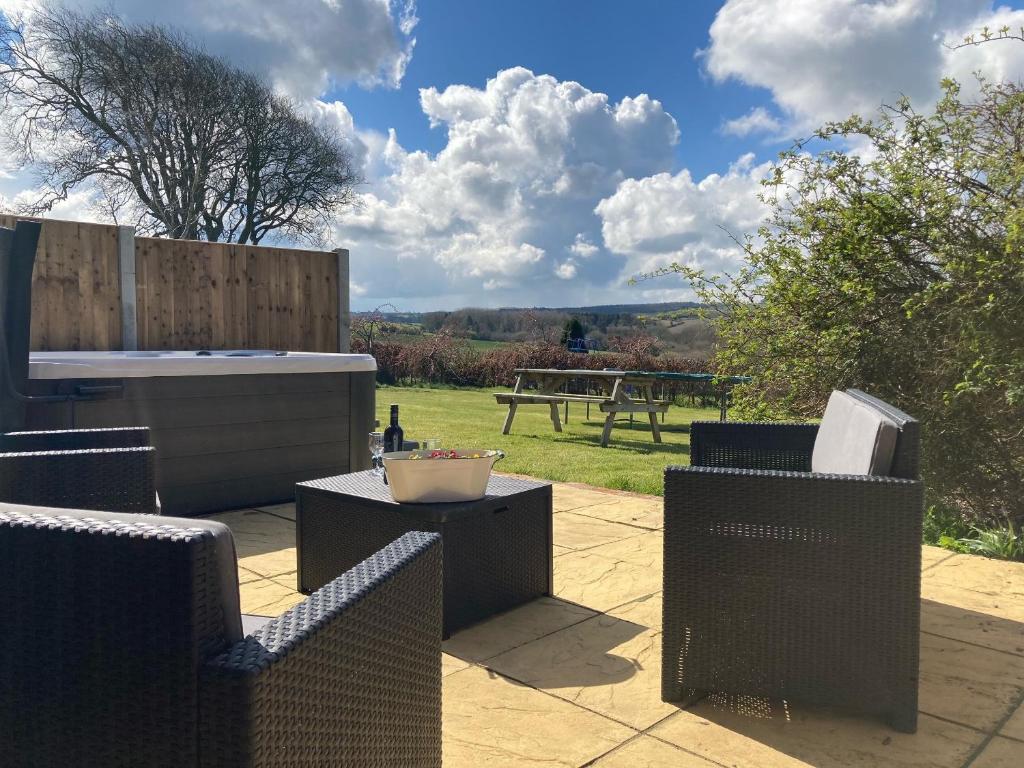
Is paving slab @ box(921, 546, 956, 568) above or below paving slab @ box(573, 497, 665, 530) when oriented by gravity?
below

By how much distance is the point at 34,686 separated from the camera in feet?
2.78

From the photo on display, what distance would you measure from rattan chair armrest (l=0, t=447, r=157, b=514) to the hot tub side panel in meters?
1.77

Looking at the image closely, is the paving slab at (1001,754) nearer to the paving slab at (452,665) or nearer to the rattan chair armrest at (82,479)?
the paving slab at (452,665)

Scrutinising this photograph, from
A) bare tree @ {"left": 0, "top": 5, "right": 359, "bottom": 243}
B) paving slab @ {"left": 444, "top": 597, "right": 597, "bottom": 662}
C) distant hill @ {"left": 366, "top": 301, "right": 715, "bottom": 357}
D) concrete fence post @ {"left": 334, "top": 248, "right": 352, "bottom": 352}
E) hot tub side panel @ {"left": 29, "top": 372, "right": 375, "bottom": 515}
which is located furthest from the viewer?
distant hill @ {"left": 366, "top": 301, "right": 715, "bottom": 357}

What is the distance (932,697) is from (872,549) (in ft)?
1.84

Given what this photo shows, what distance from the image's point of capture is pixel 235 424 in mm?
4031

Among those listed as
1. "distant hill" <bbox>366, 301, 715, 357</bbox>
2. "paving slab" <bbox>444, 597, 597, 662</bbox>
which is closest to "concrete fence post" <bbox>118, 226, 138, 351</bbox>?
"paving slab" <bbox>444, 597, 597, 662</bbox>

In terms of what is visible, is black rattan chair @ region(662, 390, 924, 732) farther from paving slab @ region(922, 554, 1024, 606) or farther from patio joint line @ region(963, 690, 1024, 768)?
paving slab @ region(922, 554, 1024, 606)

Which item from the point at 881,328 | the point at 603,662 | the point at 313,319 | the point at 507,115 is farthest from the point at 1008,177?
the point at 507,115

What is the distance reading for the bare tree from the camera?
1366 cm

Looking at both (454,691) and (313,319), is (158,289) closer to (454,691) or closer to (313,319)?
(313,319)

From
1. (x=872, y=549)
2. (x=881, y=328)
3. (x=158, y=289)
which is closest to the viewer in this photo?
(x=872, y=549)

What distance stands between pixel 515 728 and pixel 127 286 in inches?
177

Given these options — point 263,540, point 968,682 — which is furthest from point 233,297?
point 968,682
